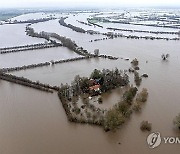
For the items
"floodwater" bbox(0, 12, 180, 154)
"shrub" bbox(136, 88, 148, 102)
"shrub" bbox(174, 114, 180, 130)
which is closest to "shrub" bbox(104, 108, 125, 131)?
"floodwater" bbox(0, 12, 180, 154)

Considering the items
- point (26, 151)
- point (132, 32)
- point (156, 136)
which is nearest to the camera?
point (26, 151)

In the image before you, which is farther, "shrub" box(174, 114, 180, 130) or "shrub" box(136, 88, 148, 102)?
"shrub" box(136, 88, 148, 102)

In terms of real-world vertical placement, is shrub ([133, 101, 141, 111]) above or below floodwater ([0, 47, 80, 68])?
below

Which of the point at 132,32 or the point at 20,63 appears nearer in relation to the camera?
the point at 20,63

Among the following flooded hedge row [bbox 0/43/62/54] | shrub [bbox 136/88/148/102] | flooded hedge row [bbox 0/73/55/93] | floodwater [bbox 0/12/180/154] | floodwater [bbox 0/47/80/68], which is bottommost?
floodwater [bbox 0/12/180/154]

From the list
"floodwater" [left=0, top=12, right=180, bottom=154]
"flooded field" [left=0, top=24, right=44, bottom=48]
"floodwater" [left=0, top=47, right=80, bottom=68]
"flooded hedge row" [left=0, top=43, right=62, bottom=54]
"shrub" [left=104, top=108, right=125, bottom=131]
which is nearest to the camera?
"floodwater" [left=0, top=12, right=180, bottom=154]

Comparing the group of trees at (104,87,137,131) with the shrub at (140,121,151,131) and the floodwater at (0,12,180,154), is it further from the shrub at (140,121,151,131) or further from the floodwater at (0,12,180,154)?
the shrub at (140,121,151,131)

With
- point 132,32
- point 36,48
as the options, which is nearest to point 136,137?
point 36,48

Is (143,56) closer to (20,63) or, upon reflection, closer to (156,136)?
(20,63)

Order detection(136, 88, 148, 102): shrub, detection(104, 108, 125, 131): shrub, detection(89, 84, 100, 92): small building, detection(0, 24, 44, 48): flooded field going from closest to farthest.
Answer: detection(104, 108, 125, 131): shrub < detection(136, 88, 148, 102): shrub < detection(89, 84, 100, 92): small building < detection(0, 24, 44, 48): flooded field
